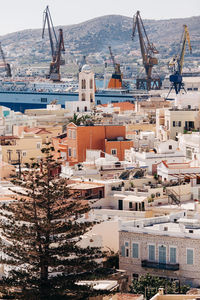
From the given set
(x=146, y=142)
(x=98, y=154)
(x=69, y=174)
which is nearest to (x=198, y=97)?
(x=146, y=142)

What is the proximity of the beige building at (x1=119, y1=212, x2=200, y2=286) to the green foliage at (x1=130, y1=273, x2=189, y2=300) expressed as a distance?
1.81 feet

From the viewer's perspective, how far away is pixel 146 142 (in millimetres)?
36906

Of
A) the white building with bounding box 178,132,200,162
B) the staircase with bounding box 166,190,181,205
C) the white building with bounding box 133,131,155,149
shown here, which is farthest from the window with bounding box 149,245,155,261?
the white building with bounding box 133,131,155,149

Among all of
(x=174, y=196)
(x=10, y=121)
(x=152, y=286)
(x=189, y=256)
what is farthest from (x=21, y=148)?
(x=152, y=286)

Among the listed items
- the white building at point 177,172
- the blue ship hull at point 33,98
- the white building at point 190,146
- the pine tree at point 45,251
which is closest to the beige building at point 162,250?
the pine tree at point 45,251

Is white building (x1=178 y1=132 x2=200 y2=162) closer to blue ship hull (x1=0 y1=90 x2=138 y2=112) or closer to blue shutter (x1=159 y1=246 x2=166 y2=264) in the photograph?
blue shutter (x1=159 y1=246 x2=166 y2=264)

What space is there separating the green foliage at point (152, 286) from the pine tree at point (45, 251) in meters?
0.94

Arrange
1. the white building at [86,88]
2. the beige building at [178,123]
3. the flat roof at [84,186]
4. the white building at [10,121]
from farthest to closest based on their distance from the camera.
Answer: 1. the white building at [86,88]
2. the white building at [10,121]
3. the beige building at [178,123]
4. the flat roof at [84,186]

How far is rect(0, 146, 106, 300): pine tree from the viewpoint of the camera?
54.4ft

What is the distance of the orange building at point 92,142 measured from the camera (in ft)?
117

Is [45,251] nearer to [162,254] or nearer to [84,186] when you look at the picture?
[162,254]

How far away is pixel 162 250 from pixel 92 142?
17.2m

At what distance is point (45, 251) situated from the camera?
16.8 metres

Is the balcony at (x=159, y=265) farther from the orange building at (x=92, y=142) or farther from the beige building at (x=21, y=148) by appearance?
the beige building at (x=21, y=148)
